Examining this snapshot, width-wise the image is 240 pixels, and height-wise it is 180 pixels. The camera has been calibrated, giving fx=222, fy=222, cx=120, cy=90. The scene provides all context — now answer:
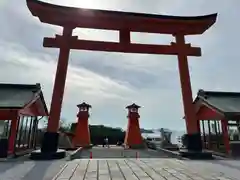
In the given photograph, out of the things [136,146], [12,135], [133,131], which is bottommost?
[136,146]

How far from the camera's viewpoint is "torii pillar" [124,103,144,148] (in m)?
19.3

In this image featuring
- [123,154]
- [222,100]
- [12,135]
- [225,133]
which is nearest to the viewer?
[12,135]

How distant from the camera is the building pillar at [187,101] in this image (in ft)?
31.3

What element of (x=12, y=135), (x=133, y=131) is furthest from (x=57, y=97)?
(x=133, y=131)

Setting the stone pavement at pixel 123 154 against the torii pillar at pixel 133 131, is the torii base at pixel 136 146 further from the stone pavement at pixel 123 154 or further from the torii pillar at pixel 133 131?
→ the stone pavement at pixel 123 154

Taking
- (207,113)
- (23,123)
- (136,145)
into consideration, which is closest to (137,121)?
(136,145)

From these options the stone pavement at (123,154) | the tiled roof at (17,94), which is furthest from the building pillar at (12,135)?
the stone pavement at (123,154)

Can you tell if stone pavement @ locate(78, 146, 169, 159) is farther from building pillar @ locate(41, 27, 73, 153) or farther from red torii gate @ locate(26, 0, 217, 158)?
red torii gate @ locate(26, 0, 217, 158)

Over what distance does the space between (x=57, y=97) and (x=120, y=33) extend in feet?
13.5

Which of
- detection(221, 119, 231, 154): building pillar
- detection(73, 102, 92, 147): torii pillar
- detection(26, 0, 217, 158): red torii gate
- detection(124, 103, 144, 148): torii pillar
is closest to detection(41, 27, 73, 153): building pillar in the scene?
detection(26, 0, 217, 158): red torii gate

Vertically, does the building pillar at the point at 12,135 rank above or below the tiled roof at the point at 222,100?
below

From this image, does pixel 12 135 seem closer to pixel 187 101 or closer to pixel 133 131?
pixel 187 101

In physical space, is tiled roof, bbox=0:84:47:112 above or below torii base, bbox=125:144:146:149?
above

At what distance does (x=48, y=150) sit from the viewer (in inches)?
339
